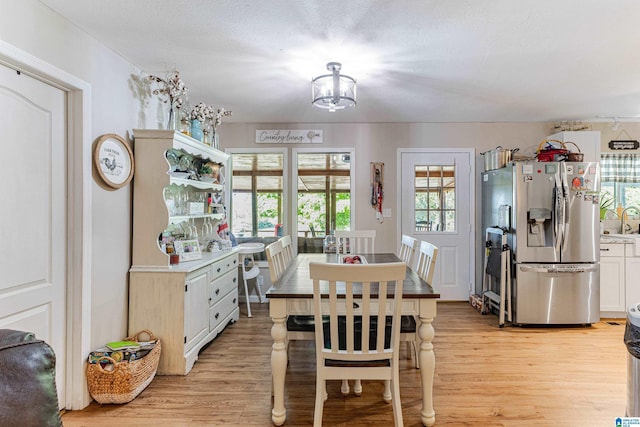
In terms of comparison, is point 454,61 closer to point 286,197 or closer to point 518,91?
point 518,91

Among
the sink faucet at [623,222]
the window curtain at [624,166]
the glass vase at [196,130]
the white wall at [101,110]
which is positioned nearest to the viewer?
the white wall at [101,110]

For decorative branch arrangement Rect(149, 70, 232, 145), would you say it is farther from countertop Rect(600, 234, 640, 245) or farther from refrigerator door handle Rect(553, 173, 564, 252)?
countertop Rect(600, 234, 640, 245)

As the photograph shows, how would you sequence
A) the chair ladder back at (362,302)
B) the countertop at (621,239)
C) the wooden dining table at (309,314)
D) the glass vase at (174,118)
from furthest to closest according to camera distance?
the countertop at (621,239) → the glass vase at (174,118) → the wooden dining table at (309,314) → the chair ladder back at (362,302)

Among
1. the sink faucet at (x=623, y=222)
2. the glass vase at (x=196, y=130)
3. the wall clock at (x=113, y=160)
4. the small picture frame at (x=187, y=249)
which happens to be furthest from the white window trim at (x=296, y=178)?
the sink faucet at (x=623, y=222)

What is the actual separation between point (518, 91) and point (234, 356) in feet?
11.6

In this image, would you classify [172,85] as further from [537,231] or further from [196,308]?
[537,231]

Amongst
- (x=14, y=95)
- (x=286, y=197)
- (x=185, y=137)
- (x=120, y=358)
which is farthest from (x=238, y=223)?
(x=14, y=95)

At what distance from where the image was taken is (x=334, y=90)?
2471 mm

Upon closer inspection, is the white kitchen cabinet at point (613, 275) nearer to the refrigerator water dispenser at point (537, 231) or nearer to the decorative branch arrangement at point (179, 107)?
the refrigerator water dispenser at point (537, 231)

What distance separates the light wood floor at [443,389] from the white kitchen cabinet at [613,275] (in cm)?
63

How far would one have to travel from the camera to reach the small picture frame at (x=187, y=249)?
2.89 meters

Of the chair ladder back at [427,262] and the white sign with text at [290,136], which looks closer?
the chair ladder back at [427,262]

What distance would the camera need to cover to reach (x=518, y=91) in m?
3.26

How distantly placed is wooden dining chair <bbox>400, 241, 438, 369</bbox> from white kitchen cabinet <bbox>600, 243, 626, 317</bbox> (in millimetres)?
2569
